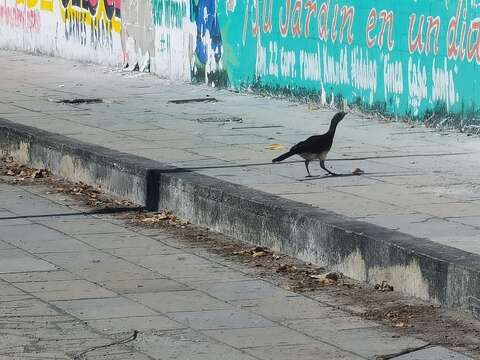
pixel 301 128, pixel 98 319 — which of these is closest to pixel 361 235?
pixel 98 319

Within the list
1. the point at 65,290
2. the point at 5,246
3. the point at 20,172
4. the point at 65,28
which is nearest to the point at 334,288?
the point at 65,290

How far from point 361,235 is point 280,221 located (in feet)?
3.37

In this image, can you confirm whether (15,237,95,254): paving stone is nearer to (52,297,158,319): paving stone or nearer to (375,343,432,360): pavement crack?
(52,297,158,319): paving stone

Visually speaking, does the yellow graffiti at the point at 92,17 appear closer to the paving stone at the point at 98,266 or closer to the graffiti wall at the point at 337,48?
the graffiti wall at the point at 337,48

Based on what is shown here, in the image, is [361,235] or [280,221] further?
[280,221]

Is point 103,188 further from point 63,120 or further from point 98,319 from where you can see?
point 98,319

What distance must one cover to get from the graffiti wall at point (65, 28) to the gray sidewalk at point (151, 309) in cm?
1241

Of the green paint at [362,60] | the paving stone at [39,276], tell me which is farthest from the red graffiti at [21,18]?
the paving stone at [39,276]

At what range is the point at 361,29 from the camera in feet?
54.0

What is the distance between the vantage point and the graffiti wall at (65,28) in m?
22.5

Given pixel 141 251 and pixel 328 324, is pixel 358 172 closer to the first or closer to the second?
pixel 141 251

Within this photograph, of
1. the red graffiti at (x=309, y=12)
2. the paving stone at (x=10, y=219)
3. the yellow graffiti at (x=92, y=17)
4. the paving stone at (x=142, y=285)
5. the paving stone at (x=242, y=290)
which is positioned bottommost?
the paving stone at (x=10, y=219)

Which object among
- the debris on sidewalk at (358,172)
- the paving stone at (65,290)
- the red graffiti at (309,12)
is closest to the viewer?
the paving stone at (65,290)

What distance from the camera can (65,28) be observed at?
24203mm
